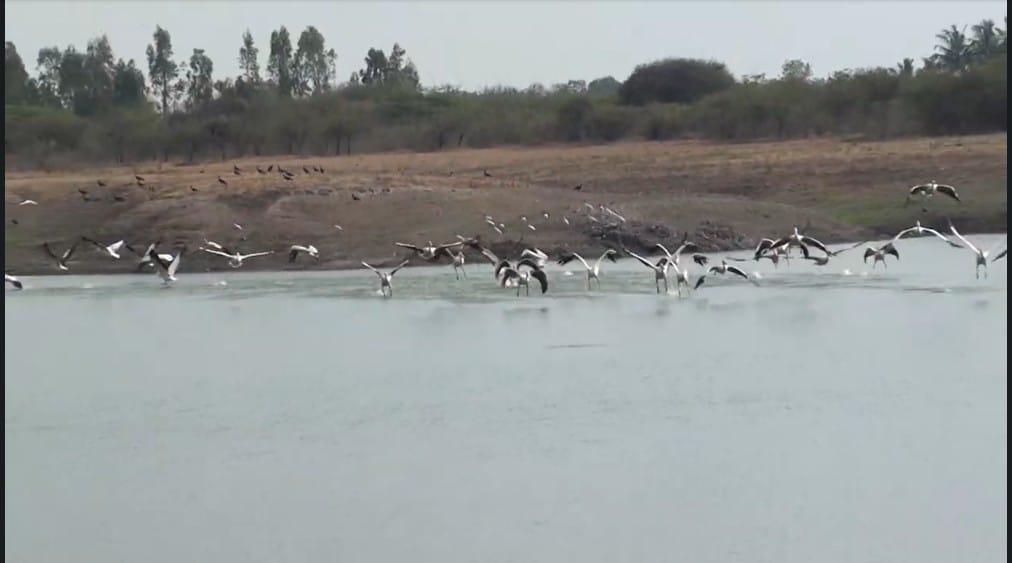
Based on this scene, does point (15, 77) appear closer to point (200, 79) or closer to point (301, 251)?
point (200, 79)

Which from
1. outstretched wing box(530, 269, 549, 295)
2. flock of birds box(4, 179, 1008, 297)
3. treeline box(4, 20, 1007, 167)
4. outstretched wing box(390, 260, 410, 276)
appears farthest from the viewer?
treeline box(4, 20, 1007, 167)

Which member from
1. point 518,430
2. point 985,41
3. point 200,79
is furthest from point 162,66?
point 518,430

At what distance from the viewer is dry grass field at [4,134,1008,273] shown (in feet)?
67.1

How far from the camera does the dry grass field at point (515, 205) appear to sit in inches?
805

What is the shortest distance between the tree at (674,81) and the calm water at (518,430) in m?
32.7

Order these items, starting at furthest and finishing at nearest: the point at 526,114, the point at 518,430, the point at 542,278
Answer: the point at 526,114 → the point at 542,278 → the point at 518,430

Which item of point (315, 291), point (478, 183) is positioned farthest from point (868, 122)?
point (315, 291)

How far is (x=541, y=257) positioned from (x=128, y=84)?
39.3 meters

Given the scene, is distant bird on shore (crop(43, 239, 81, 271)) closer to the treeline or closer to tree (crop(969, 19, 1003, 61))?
the treeline

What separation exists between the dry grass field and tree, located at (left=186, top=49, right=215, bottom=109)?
2588cm

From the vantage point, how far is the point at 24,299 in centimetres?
1670

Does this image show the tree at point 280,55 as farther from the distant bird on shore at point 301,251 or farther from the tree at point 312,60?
Answer: the distant bird on shore at point 301,251

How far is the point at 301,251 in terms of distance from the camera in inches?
753

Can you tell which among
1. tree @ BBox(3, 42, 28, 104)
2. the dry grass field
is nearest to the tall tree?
tree @ BBox(3, 42, 28, 104)
